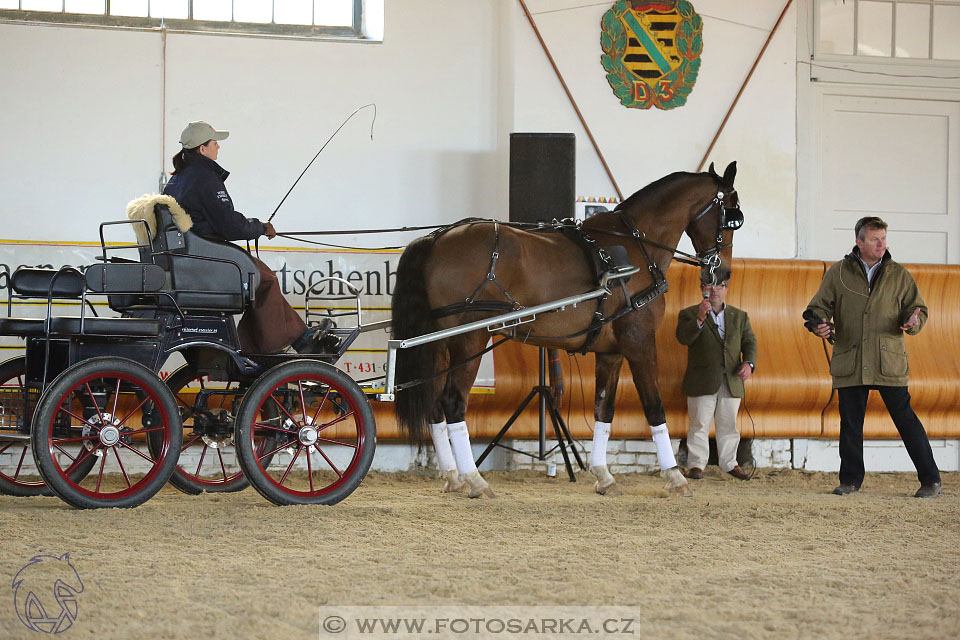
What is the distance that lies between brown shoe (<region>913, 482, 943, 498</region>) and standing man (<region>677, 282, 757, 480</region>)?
1188mm

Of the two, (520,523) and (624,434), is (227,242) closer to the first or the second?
(520,523)

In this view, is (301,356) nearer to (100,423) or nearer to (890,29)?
(100,423)

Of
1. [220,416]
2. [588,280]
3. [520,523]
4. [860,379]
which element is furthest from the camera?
[860,379]

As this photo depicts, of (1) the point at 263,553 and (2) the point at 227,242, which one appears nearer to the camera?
(1) the point at 263,553

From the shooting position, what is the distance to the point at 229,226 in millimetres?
4512

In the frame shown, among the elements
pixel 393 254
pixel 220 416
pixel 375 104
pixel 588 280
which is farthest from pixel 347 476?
pixel 375 104

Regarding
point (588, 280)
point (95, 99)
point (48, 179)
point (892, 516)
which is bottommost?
point (892, 516)

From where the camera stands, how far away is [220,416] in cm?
463

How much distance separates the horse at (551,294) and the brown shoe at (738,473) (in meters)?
1.34

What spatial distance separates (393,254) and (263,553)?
362cm

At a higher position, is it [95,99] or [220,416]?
[95,99]

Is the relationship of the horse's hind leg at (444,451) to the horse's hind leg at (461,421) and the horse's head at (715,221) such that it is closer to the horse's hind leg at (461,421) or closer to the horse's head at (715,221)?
the horse's hind leg at (461,421)

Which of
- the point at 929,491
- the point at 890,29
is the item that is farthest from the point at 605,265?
the point at 890,29

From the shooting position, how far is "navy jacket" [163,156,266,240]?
450cm
